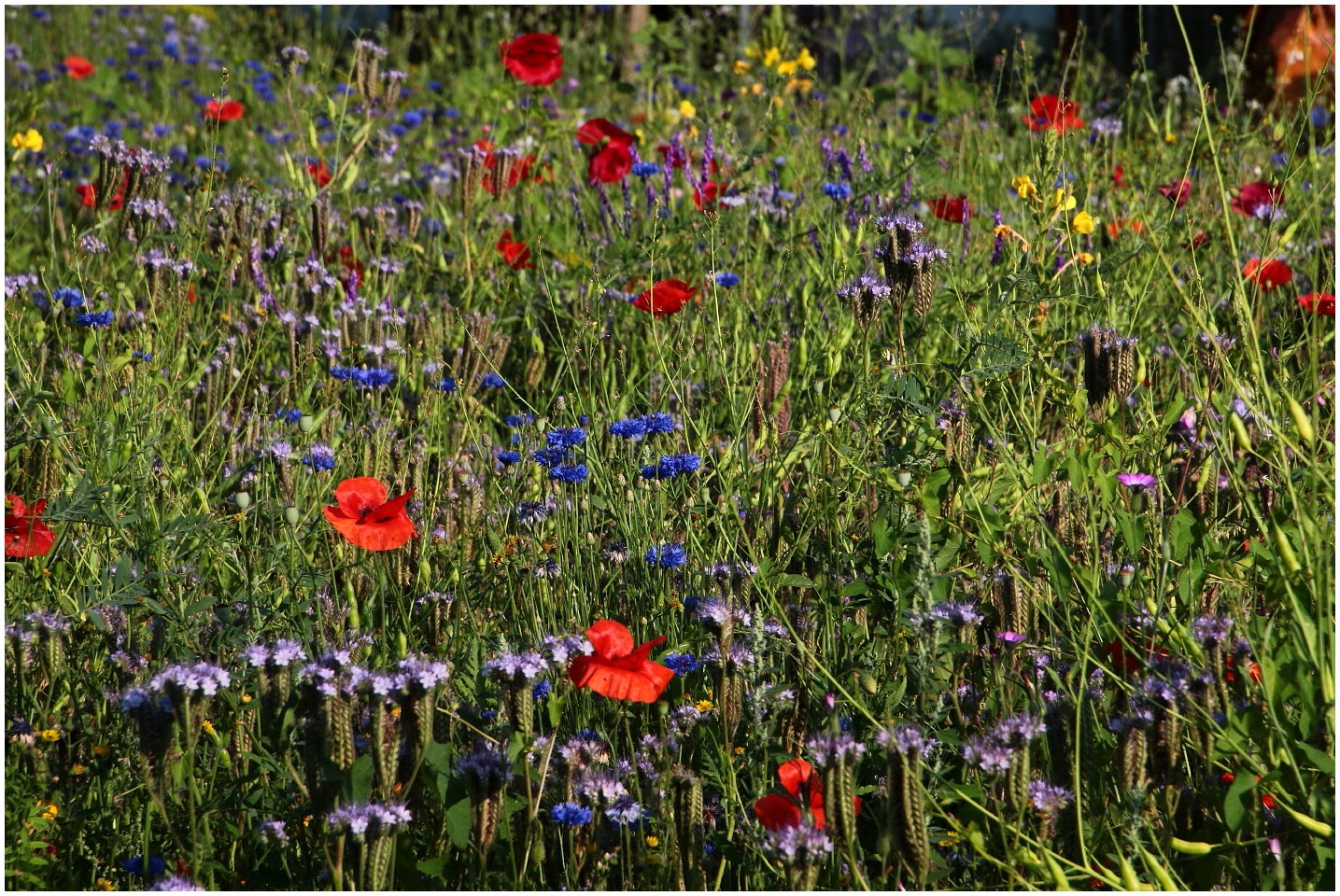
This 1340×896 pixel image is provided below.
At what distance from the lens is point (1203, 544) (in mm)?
1934

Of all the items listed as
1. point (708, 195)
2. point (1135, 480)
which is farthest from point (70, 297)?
point (1135, 480)

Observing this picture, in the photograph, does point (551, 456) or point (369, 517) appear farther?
point (551, 456)

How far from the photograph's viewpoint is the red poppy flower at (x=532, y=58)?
12.1 feet

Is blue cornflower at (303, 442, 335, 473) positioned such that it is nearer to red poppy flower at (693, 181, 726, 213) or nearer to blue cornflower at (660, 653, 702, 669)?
blue cornflower at (660, 653, 702, 669)

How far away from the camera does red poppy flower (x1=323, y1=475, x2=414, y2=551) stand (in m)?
1.76

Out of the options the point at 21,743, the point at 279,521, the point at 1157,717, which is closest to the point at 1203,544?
the point at 1157,717

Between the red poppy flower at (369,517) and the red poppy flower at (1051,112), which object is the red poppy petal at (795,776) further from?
the red poppy flower at (1051,112)

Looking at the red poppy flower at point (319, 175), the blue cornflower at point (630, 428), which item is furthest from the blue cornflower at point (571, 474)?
the red poppy flower at point (319, 175)

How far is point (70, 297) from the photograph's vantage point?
8.93ft

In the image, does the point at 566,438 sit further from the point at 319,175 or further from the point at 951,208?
the point at 319,175

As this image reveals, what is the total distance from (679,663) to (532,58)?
2.46m

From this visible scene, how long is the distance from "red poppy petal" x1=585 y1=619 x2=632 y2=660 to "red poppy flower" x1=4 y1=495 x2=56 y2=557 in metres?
0.87

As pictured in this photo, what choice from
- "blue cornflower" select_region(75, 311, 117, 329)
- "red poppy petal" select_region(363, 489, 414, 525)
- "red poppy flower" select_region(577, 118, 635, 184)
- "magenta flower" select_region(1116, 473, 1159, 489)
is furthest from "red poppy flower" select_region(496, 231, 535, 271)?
"magenta flower" select_region(1116, 473, 1159, 489)

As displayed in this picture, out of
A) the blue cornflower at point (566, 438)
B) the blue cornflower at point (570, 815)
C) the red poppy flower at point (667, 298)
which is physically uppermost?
the red poppy flower at point (667, 298)
